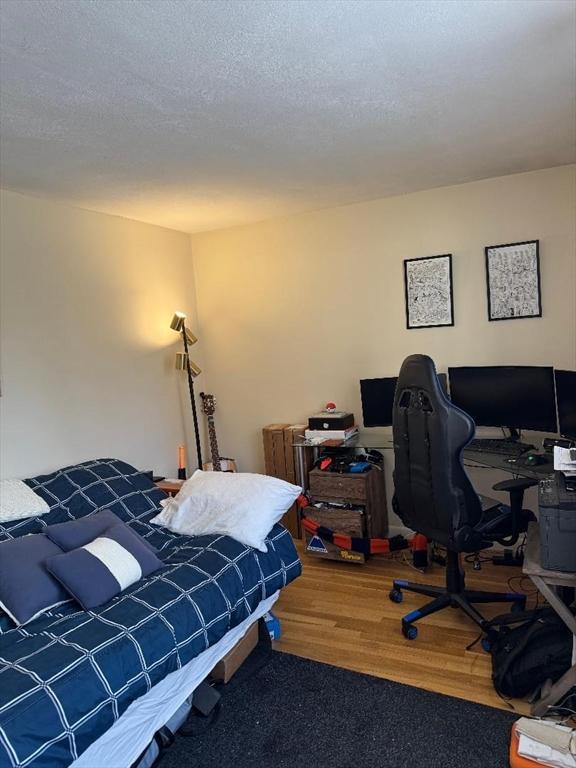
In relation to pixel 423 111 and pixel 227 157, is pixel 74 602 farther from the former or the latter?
pixel 423 111

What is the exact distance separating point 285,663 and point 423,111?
8.38 ft

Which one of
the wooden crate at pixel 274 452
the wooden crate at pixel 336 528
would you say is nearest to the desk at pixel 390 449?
the wooden crate at pixel 274 452

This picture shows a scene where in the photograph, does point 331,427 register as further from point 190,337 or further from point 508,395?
point 190,337

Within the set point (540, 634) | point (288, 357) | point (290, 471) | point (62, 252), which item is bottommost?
point (540, 634)

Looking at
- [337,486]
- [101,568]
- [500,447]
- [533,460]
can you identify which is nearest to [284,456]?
[337,486]

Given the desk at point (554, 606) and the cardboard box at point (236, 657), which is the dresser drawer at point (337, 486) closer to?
the cardboard box at point (236, 657)

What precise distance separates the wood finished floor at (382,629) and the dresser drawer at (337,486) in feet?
1.42

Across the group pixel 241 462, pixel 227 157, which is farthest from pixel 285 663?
pixel 227 157

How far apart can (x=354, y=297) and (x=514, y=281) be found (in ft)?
3.58

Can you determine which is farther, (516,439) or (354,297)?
(354,297)

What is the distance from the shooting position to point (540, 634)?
7.20ft

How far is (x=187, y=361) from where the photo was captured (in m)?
4.18

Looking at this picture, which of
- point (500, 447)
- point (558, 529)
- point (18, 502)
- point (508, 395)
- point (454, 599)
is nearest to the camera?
point (558, 529)

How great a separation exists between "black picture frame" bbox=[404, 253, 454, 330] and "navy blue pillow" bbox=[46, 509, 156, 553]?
2.32 metres
